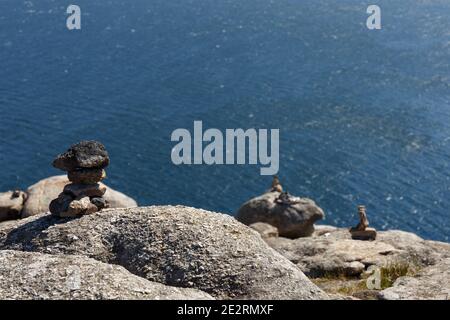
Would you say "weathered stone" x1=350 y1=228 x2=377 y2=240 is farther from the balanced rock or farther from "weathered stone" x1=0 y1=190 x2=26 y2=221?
"weathered stone" x1=0 y1=190 x2=26 y2=221

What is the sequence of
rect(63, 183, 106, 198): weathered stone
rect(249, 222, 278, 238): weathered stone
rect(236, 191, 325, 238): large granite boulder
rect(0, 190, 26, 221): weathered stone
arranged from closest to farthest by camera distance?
rect(63, 183, 106, 198): weathered stone → rect(249, 222, 278, 238): weathered stone → rect(0, 190, 26, 221): weathered stone → rect(236, 191, 325, 238): large granite boulder

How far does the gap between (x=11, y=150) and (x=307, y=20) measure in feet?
320

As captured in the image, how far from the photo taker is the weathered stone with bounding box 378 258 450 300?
108 ft

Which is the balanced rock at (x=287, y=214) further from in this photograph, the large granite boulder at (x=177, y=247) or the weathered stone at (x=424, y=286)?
the large granite boulder at (x=177, y=247)

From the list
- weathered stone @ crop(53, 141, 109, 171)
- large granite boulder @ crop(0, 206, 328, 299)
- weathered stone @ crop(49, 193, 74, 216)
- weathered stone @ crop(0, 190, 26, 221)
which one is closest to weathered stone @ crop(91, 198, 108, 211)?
large granite boulder @ crop(0, 206, 328, 299)

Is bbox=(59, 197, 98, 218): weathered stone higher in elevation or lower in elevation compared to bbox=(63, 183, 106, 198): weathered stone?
lower

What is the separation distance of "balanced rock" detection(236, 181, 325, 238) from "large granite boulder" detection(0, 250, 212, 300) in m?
33.2

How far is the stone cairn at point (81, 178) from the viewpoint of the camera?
121 ft

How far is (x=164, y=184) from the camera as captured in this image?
339 ft

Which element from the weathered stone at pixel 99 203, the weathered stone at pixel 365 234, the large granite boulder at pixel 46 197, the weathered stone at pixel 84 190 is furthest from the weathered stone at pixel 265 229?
the weathered stone at pixel 84 190

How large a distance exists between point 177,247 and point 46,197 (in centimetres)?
3100

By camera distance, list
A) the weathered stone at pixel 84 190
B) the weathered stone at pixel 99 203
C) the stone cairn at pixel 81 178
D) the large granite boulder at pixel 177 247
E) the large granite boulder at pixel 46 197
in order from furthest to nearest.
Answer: the large granite boulder at pixel 46 197, the weathered stone at pixel 99 203, the weathered stone at pixel 84 190, the stone cairn at pixel 81 178, the large granite boulder at pixel 177 247

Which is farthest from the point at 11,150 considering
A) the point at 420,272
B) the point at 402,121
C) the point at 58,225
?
the point at 420,272

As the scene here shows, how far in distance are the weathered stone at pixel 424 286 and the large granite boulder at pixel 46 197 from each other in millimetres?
29616
